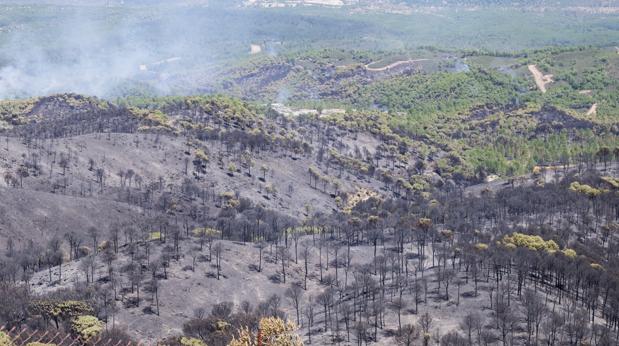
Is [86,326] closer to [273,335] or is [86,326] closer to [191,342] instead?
[191,342]

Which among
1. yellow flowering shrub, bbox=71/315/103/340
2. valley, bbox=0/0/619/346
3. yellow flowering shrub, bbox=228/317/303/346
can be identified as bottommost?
valley, bbox=0/0/619/346

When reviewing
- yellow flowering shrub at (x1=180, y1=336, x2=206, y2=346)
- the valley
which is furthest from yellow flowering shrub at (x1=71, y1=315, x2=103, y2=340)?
yellow flowering shrub at (x1=180, y1=336, x2=206, y2=346)

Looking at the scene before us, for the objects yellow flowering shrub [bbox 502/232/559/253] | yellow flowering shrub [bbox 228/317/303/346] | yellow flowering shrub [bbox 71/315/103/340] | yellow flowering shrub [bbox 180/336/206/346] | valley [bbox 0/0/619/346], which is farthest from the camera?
yellow flowering shrub [bbox 502/232/559/253]

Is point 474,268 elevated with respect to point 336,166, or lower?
elevated

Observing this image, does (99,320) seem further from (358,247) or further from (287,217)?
(287,217)

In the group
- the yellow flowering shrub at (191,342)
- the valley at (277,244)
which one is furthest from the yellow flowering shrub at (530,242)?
the yellow flowering shrub at (191,342)

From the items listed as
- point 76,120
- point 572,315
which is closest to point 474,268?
point 572,315

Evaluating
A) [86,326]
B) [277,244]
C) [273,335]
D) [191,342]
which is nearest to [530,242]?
[277,244]

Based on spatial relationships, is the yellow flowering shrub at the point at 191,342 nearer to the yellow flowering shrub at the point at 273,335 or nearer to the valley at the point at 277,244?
the valley at the point at 277,244

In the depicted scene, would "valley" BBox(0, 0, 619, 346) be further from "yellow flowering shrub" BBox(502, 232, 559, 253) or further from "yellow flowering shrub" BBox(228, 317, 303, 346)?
"yellow flowering shrub" BBox(502, 232, 559, 253)

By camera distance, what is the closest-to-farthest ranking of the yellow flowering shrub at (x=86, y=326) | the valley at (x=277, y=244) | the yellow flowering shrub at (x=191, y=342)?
the yellow flowering shrub at (x=191, y=342) → the yellow flowering shrub at (x=86, y=326) → the valley at (x=277, y=244)

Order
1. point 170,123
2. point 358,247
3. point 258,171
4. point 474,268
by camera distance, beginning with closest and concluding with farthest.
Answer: point 474,268, point 358,247, point 258,171, point 170,123
